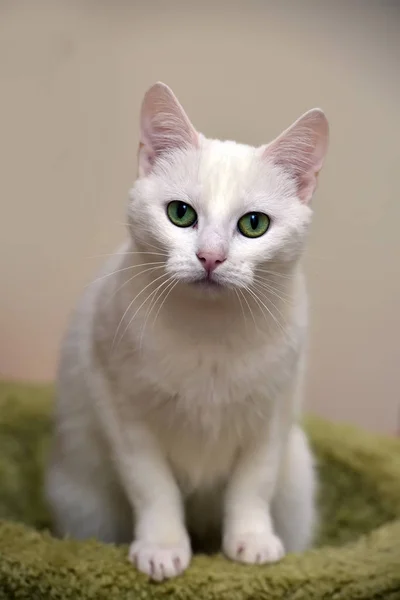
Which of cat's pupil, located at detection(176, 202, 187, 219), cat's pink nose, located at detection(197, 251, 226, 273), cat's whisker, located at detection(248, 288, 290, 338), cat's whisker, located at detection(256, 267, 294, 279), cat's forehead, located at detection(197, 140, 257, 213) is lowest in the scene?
cat's whisker, located at detection(248, 288, 290, 338)

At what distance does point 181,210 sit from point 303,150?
21cm

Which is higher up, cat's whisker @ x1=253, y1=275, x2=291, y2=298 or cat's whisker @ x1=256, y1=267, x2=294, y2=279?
cat's whisker @ x1=256, y1=267, x2=294, y2=279

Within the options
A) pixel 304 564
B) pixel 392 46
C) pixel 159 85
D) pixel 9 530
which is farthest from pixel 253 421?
pixel 392 46

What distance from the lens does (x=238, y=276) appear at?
2.85 feet

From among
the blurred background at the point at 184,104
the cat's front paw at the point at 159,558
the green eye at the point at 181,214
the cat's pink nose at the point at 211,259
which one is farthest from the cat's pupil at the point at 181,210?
the blurred background at the point at 184,104

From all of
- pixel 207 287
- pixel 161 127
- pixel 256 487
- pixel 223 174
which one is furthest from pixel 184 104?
pixel 256 487

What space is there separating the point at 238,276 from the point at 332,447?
0.89 m

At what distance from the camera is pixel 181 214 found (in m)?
0.93

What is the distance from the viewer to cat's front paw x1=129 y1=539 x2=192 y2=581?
96cm

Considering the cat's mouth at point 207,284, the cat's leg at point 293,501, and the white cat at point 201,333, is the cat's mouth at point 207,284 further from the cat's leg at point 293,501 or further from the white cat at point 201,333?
the cat's leg at point 293,501

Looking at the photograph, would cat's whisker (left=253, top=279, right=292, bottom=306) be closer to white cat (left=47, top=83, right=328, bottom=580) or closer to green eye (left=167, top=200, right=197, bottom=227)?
white cat (left=47, top=83, right=328, bottom=580)

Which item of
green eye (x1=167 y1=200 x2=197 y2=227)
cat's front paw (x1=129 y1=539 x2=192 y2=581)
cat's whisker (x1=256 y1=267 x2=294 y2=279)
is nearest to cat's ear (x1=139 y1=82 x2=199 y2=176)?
green eye (x1=167 y1=200 x2=197 y2=227)

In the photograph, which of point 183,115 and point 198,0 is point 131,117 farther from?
point 183,115

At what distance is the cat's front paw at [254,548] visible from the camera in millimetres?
1023
